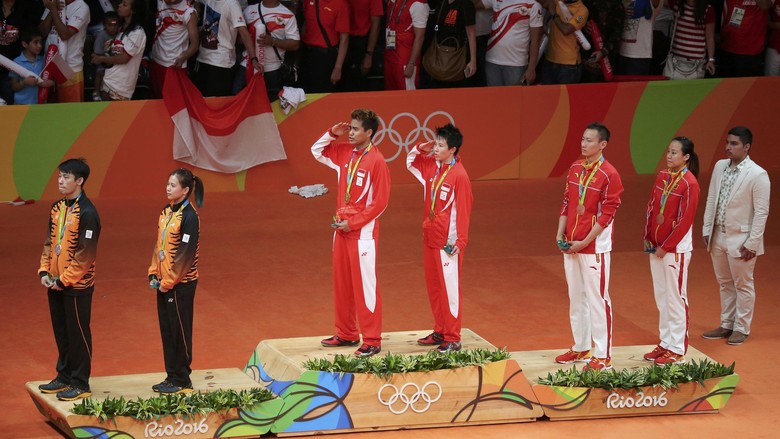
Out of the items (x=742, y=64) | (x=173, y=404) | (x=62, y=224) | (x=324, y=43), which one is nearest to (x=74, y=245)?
(x=62, y=224)

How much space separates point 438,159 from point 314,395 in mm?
2146

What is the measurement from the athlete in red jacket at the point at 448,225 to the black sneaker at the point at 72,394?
2800 mm

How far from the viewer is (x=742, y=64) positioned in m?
18.0

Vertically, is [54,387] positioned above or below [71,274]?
below

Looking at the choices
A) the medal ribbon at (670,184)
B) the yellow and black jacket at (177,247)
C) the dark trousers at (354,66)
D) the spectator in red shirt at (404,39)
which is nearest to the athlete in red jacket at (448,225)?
the medal ribbon at (670,184)

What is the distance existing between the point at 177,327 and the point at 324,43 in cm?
838

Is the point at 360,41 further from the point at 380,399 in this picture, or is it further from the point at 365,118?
the point at 380,399

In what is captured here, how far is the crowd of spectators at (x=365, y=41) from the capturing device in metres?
15.6

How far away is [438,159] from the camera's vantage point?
9.55 meters

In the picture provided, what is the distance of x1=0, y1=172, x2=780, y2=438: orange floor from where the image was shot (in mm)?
9594

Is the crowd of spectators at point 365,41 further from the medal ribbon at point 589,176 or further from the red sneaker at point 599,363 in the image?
the red sneaker at point 599,363

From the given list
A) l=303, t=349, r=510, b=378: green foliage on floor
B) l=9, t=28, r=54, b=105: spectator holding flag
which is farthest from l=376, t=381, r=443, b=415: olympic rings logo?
l=9, t=28, r=54, b=105: spectator holding flag

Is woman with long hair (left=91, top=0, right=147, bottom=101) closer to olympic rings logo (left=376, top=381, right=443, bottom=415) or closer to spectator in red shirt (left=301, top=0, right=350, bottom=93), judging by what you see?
spectator in red shirt (left=301, top=0, right=350, bottom=93)

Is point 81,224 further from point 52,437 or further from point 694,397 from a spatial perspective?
point 694,397
